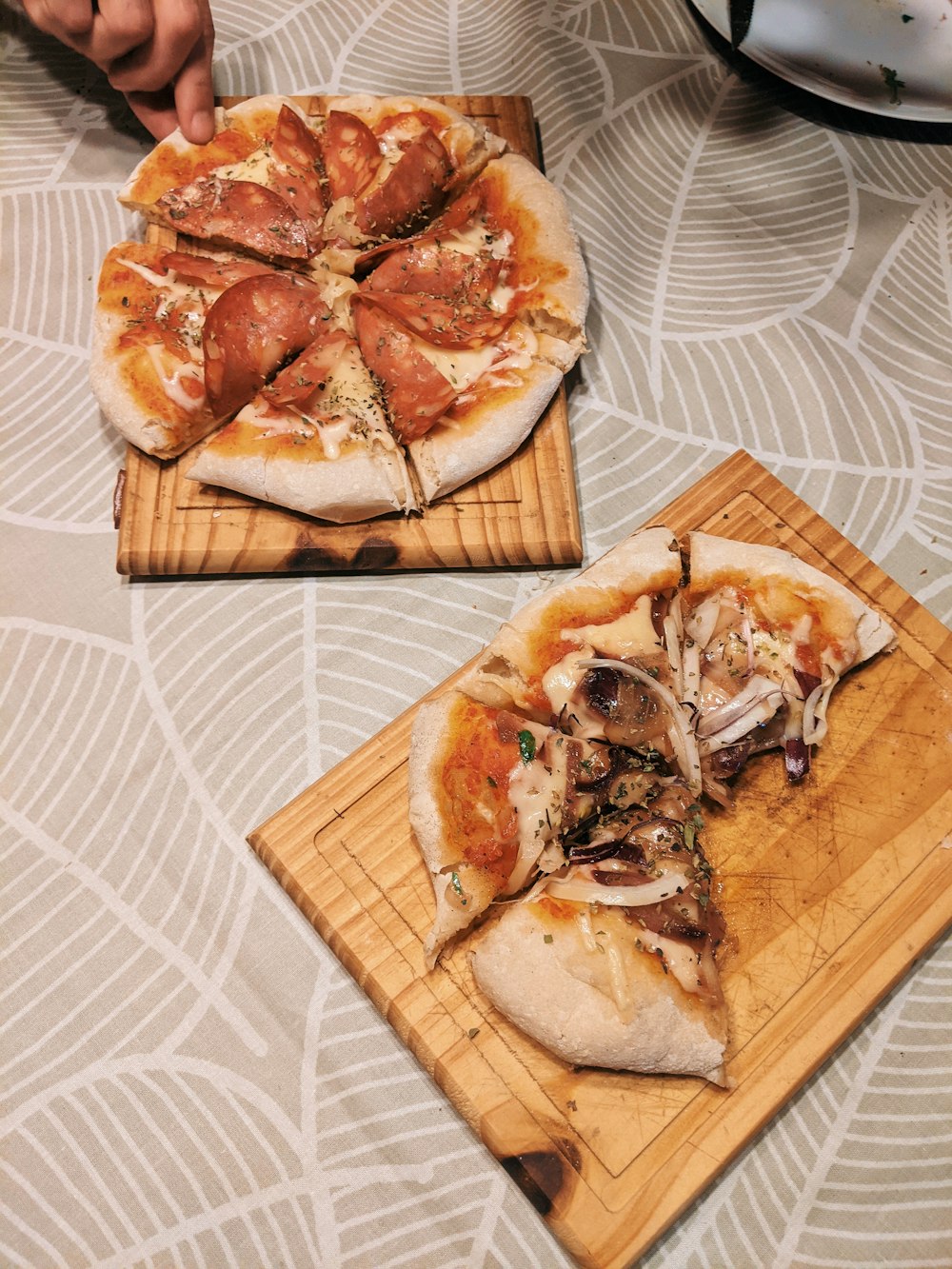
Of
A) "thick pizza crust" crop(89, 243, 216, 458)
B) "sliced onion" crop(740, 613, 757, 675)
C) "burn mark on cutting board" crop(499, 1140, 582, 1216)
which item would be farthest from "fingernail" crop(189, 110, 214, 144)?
"burn mark on cutting board" crop(499, 1140, 582, 1216)

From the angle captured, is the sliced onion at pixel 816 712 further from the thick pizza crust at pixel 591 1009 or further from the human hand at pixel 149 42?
the human hand at pixel 149 42

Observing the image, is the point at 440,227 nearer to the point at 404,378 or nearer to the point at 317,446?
the point at 404,378

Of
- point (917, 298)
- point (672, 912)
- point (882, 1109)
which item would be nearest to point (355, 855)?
point (672, 912)

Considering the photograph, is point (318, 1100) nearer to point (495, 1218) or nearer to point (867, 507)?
point (495, 1218)

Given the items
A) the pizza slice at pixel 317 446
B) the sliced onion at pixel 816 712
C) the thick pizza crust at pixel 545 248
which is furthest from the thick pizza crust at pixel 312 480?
the sliced onion at pixel 816 712

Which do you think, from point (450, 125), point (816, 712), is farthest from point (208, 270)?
point (816, 712)
